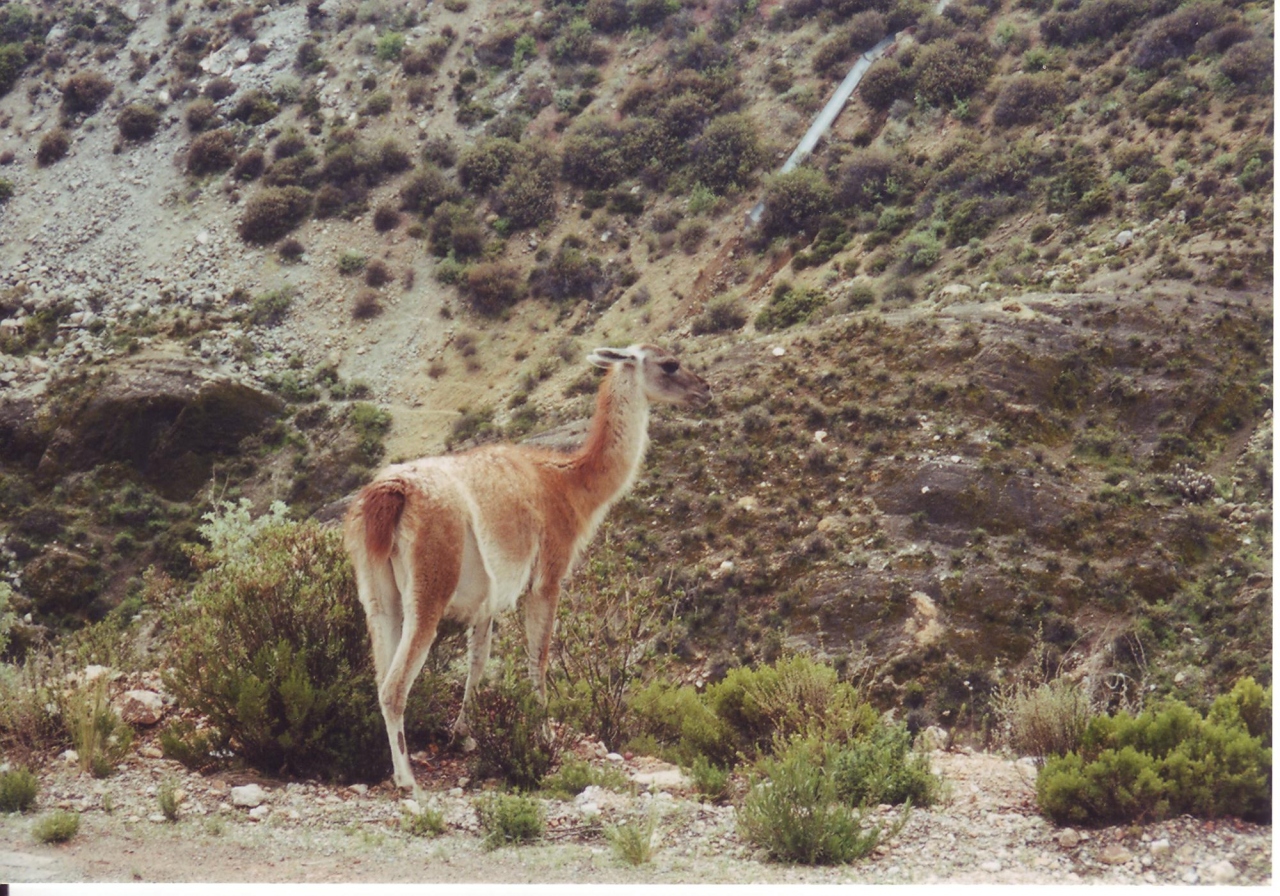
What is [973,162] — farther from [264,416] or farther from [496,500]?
[264,416]

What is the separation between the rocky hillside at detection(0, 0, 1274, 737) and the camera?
5629 mm

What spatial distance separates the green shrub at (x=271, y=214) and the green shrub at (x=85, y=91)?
1174mm

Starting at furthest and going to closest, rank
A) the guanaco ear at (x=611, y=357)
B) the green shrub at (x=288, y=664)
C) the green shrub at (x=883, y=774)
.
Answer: the guanaco ear at (x=611, y=357), the green shrub at (x=288, y=664), the green shrub at (x=883, y=774)

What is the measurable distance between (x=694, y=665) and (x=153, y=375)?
3.32 m

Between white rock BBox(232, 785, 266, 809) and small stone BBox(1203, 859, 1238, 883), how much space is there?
11.9ft

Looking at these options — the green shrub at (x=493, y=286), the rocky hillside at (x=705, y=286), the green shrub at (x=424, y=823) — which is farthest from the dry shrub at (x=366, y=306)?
the green shrub at (x=424, y=823)

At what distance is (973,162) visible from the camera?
6.20 m

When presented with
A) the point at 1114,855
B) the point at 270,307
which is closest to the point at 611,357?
the point at 270,307

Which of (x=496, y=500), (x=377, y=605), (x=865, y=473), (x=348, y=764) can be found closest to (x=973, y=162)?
(x=865, y=473)

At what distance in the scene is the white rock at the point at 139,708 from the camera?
494cm

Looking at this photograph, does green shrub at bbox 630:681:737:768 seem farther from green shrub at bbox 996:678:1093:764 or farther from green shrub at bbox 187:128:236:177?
green shrub at bbox 187:128:236:177

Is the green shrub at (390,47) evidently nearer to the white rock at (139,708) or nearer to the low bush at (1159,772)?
the white rock at (139,708)

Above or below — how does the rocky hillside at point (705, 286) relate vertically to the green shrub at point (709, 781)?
above

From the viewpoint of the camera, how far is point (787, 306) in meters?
6.22
